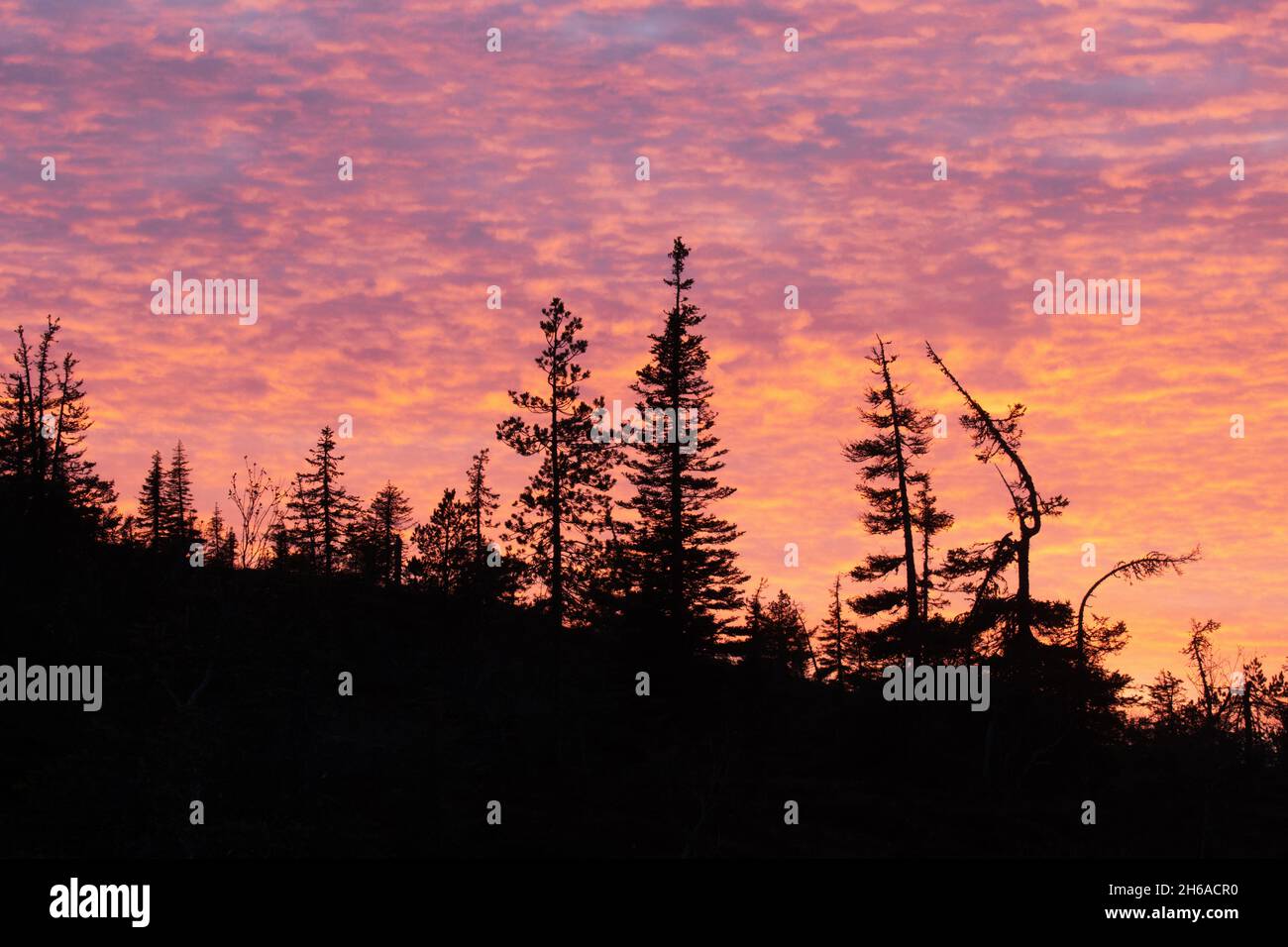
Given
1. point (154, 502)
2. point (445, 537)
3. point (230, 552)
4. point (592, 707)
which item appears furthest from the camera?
point (154, 502)

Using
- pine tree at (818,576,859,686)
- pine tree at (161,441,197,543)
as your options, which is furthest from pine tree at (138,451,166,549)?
pine tree at (818,576,859,686)

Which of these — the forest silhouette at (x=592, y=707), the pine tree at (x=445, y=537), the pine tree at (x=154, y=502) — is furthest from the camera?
the pine tree at (x=154, y=502)

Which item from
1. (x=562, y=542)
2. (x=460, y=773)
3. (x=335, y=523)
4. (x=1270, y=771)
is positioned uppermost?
(x=335, y=523)

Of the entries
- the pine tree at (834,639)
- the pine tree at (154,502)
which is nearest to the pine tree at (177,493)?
the pine tree at (154,502)

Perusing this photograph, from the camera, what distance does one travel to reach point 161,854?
71.0 ft

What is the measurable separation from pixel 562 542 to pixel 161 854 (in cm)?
2524

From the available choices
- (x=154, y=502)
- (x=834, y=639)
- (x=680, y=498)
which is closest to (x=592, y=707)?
(x=680, y=498)

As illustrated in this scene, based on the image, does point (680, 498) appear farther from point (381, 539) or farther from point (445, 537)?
point (381, 539)

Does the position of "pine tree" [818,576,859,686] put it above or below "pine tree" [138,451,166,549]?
below

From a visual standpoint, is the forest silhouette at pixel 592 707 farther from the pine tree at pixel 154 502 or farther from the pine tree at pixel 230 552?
the pine tree at pixel 154 502

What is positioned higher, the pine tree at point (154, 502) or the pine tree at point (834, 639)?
the pine tree at point (154, 502)

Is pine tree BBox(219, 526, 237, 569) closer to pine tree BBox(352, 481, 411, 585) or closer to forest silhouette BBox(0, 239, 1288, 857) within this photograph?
forest silhouette BBox(0, 239, 1288, 857)
